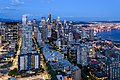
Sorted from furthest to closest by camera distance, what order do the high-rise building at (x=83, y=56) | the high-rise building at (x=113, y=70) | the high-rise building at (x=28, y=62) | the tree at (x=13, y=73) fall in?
1. the high-rise building at (x=83, y=56)
2. the high-rise building at (x=28, y=62)
3. the tree at (x=13, y=73)
4. the high-rise building at (x=113, y=70)

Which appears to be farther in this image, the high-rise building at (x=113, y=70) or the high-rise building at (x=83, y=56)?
the high-rise building at (x=83, y=56)

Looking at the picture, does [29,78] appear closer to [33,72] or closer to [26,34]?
[33,72]

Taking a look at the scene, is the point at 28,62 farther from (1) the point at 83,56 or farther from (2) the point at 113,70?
(2) the point at 113,70

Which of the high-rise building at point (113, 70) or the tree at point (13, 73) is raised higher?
the high-rise building at point (113, 70)

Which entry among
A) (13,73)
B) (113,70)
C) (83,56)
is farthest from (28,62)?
(113,70)

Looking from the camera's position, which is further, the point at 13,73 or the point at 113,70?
the point at 13,73

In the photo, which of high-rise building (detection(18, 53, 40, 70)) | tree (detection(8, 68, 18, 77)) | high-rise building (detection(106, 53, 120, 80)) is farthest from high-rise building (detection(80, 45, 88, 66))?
tree (detection(8, 68, 18, 77))

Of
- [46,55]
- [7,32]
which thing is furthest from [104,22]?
[46,55]

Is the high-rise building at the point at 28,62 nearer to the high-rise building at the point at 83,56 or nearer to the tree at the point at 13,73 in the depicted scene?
the tree at the point at 13,73

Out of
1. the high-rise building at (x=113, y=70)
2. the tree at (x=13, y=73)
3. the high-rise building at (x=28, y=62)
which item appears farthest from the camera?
the high-rise building at (x=28, y=62)

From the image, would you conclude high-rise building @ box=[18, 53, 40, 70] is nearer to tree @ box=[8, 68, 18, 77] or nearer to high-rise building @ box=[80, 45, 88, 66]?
tree @ box=[8, 68, 18, 77]

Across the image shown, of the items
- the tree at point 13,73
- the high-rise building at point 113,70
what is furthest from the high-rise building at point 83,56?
the tree at point 13,73
